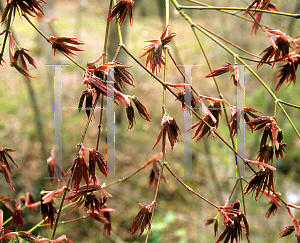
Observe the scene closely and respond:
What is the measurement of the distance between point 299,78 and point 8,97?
379 centimetres

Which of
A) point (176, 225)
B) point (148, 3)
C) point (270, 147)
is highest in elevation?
point (148, 3)

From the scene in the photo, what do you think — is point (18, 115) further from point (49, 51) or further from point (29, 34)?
point (29, 34)

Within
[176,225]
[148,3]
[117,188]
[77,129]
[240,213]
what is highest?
[148,3]

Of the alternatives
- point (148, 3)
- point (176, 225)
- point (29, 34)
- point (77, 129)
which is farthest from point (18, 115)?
point (148, 3)

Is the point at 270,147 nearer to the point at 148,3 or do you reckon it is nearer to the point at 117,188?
the point at 117,188

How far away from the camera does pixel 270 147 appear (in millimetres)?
762

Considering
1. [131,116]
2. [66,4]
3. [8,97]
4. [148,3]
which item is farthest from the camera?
[66,4]

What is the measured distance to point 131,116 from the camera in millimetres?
710

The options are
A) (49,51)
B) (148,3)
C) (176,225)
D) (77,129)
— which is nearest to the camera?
(49,51)

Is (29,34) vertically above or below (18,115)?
above

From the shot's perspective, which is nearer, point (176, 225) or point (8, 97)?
point (176, 225)

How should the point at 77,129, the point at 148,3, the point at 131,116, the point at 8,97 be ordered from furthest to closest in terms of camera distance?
1. the point at 148,3
2. the point at 8,97
3. the point at 77,129
4. the point at 131,116

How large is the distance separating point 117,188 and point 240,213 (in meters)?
2.52

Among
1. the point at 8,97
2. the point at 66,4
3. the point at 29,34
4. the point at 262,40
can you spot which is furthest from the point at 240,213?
the point at 66,4
